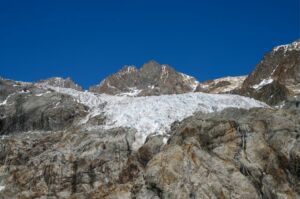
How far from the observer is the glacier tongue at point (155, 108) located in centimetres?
3762

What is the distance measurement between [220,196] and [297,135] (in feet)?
22.2

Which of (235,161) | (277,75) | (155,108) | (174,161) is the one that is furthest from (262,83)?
(174,161)

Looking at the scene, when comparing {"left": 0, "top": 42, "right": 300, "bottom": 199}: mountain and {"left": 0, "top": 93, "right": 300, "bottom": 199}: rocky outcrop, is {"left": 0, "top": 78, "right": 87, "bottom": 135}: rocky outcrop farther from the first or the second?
{"left": 0, "top": 93, "right": 300, "bottom": 199}: rocky outcrop

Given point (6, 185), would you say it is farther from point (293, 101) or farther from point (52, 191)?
point (293, 101)

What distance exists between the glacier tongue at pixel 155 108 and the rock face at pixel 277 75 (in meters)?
29.2

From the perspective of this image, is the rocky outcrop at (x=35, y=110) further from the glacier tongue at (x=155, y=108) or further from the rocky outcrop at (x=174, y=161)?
the rocky outcrop at (x=174, y=161)

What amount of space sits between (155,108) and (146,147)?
319 inches

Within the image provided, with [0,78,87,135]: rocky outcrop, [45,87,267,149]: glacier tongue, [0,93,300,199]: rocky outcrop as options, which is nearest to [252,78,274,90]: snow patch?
[45,87,267,149]: glacier tongue

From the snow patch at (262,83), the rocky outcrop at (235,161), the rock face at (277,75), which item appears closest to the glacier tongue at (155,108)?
the rocky outcrop at (235,161)

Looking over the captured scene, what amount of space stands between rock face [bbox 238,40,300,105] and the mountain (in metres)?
30.2

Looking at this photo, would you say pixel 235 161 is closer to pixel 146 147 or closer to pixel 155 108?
pixel 146 147

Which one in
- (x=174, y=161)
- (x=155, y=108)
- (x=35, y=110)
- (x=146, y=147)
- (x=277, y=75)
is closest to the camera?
(x=174, y=161)

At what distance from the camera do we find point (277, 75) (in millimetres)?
94938

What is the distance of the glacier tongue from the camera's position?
37625 mm
